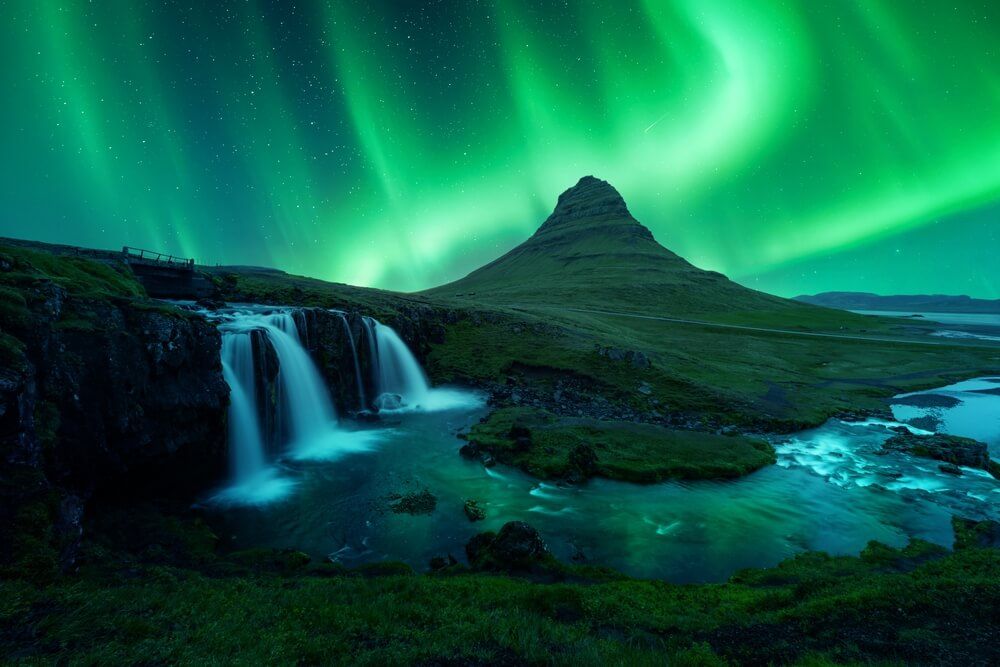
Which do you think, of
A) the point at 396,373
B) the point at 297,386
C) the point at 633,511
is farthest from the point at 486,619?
the point at 396,373

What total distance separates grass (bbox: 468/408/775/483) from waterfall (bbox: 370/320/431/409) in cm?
1501

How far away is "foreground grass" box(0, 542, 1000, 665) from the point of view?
923 centimetres

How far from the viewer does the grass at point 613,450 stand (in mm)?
27875

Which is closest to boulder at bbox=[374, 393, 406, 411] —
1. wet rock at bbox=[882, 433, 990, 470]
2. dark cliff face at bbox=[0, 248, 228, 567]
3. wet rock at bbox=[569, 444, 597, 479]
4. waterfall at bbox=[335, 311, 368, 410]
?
waterfall at bbox=[335, 311, 368, 410]

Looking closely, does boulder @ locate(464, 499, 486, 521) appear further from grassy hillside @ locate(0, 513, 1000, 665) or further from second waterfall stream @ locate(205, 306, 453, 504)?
second waterfall stream @ locate(205, 306, 453, 504)

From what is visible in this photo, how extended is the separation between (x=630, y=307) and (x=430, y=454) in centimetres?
13954

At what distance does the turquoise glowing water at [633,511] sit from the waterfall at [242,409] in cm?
240

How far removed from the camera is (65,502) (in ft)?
44.3

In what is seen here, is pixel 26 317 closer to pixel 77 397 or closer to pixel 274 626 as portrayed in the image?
pixel 77 397

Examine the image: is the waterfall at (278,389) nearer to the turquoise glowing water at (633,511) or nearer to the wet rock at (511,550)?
the turquoise glowing water at (633,511)

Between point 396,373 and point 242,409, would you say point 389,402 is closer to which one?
point 396,373

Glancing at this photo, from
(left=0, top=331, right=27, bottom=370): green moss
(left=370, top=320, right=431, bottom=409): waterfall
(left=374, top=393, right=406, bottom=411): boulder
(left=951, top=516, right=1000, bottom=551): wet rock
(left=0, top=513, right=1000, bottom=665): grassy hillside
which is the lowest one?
(left=951, top=516, right=1000, bottom=551): wet rock

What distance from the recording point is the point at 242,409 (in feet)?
101

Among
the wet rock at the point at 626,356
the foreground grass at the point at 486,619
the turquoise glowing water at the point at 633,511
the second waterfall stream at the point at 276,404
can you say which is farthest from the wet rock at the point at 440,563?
the wet rock at the point at 626,356
